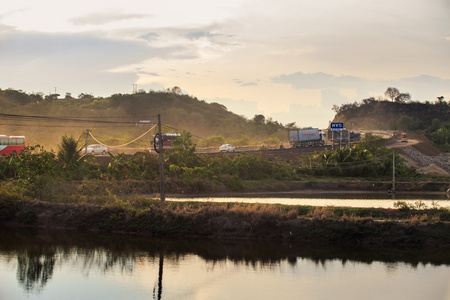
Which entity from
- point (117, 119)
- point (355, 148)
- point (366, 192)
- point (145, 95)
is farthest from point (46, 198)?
point (145, 95)

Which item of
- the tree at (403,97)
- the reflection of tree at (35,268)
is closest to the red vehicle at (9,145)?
the reflection of tree at (35,268)

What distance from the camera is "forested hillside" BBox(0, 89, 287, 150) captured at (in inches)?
5271

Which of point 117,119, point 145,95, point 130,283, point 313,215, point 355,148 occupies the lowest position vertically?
point 130,283

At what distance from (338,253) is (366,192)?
3509cm

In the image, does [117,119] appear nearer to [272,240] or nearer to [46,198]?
[46,198]

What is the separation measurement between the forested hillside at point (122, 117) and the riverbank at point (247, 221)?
84.2m

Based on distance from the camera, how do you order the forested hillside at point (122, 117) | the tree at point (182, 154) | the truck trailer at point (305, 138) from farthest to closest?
the forested hillside at point (122, 117)
the truck trailer at point (305, 138)
the tree at point (182, 154)

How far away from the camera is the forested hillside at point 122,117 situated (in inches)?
5271

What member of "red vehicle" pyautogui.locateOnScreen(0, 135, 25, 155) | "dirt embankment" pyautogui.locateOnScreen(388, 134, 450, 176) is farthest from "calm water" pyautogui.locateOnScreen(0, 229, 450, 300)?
"dirt embankment" pyautogui.locateOnScreen(388, 134, 450, 176)

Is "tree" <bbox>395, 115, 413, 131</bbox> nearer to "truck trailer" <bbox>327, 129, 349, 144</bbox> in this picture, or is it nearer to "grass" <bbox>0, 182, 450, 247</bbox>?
"truck trailer" <bbox>327, 129, 349, 144</bbox>

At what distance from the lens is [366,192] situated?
62188 millimetres

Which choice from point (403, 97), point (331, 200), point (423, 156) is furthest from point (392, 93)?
point (331, 200)

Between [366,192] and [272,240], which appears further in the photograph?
[366,192]

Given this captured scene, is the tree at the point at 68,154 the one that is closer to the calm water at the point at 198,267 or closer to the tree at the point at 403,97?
the calm water at the point at 198,267
